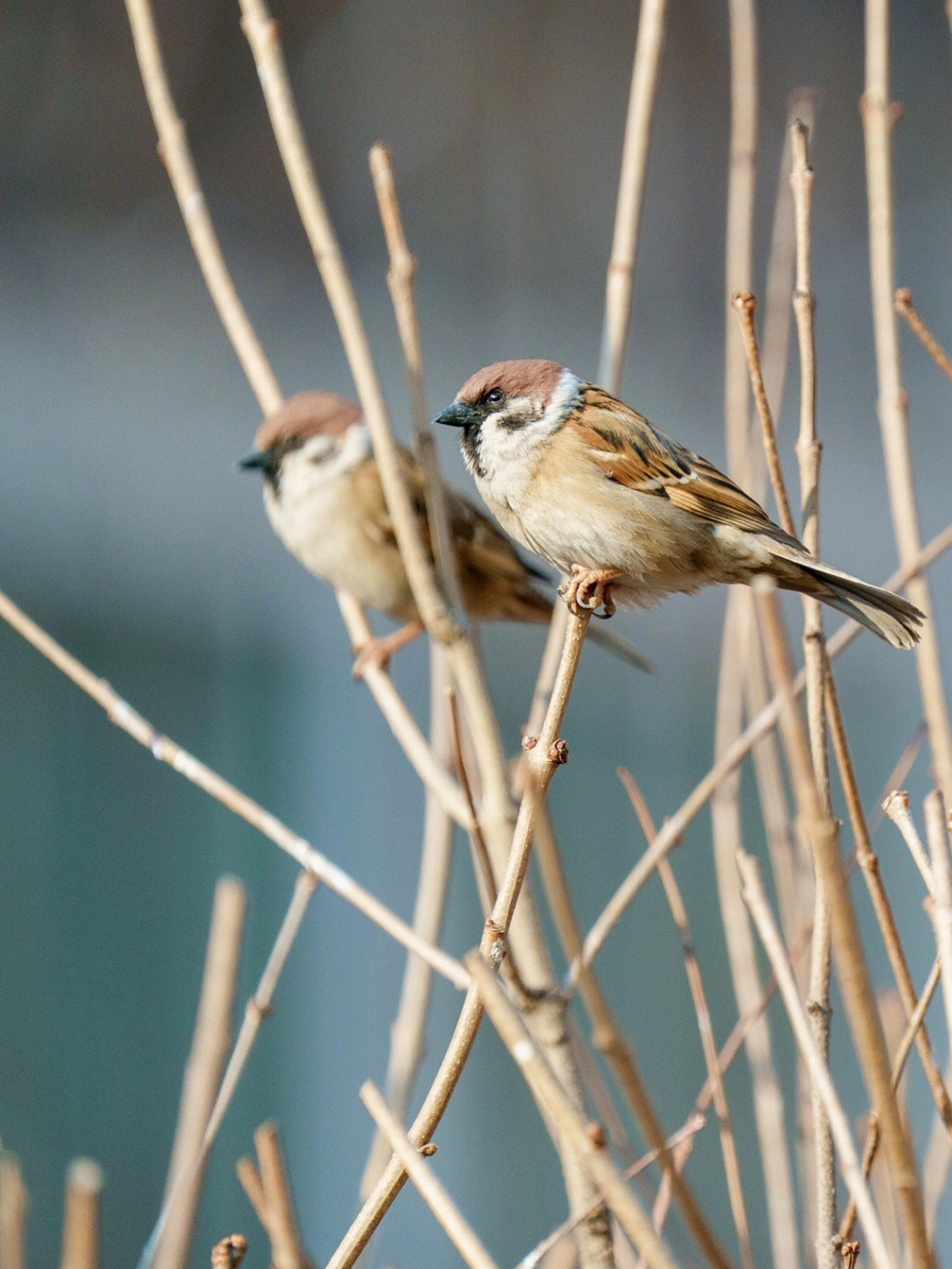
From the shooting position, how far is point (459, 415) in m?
1.46

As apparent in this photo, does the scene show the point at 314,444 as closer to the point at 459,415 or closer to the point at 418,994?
the point at 459,415

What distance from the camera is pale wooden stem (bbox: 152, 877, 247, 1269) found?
78cm

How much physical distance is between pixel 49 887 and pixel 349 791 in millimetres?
904

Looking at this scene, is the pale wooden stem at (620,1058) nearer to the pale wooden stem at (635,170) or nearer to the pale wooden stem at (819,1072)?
the pale wooden stem at (819,1072)

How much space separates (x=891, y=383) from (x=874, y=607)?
0.21 metres

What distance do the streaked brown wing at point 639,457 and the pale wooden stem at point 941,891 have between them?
744 mm

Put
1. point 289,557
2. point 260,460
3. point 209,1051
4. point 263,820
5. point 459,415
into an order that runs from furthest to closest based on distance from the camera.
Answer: point 289,557
point 260,460
point 459,415
point 263,820
point 209,1051

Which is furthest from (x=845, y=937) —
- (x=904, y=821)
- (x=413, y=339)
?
(x=413, y=339)

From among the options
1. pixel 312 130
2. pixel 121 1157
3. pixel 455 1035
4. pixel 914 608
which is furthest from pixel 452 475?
pixel 455 1035

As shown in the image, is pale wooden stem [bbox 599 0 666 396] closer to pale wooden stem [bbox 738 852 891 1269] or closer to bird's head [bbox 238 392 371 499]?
pale wooden stem [bbox 738 852 891 1269]

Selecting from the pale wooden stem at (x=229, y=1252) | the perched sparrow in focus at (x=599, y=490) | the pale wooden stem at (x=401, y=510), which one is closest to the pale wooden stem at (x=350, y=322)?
the pale wooden stem at (x=401, y=510)

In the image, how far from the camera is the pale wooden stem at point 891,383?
106 centimetres

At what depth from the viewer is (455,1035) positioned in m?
0.69

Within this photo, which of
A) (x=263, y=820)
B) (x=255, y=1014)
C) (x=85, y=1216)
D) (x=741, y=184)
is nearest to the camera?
(x=85, y=1216)
